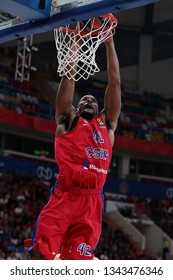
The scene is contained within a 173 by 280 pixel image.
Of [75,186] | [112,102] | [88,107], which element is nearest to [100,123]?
[88,107]

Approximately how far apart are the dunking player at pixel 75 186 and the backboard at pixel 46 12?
1.89 ft

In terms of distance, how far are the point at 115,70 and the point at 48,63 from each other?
62.9 feet

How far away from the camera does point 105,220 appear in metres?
21.0

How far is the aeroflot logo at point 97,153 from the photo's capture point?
5004 millimetres

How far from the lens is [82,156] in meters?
4.96

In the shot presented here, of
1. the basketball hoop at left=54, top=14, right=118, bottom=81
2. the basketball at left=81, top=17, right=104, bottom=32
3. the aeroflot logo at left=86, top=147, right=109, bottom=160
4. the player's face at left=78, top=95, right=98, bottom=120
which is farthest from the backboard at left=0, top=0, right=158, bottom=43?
the aeroflot logo at left=86, top=147, right=109, bottom=160

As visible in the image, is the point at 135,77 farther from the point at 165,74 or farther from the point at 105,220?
the point at 105,220

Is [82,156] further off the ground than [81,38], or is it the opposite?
[81,38]

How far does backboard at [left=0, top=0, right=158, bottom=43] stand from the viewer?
488 centimetres

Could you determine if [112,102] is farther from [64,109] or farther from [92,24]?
[92,24]

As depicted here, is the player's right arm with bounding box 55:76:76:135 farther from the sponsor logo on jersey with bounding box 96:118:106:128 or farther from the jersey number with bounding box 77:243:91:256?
the jersey number with bounding box 77:243:91:256

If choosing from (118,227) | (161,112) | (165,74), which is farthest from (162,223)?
(165,74)

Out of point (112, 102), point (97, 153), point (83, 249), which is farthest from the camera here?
point (112, 102)

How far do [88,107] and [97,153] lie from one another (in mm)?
493
